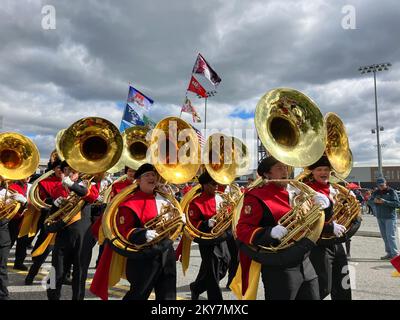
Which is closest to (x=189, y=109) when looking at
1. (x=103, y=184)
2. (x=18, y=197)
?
(x=103, y=184)

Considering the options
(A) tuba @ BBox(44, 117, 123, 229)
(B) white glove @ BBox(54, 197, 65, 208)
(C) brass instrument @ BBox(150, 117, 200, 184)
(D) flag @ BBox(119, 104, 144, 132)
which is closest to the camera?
(C) brass instrument @ BBox(150, 117, 200, 184)

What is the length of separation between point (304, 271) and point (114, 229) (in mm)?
1741

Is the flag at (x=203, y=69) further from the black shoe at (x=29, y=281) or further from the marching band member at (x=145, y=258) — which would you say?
the marching band member at (x=145, y=258)

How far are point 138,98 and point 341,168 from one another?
12.5m

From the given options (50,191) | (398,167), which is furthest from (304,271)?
(398,167)

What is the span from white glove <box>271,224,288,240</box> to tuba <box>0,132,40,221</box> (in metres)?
4.15

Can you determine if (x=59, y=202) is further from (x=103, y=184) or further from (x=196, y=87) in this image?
(x=196, y=87)

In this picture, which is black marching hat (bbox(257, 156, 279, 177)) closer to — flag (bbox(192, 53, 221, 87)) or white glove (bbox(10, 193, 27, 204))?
white glove (bbox(10, 193, 27, 204))

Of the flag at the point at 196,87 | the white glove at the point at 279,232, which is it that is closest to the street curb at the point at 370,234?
the flag at the point at 196,87

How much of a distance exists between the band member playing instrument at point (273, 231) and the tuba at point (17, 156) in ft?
12.6

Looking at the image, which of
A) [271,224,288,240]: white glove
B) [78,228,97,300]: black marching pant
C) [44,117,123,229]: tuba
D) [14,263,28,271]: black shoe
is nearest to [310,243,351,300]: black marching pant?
[271,224,288,240]: white glove

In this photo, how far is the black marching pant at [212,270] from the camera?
449cm

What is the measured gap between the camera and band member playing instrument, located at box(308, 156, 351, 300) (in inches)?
142

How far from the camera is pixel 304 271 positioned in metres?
3.03
